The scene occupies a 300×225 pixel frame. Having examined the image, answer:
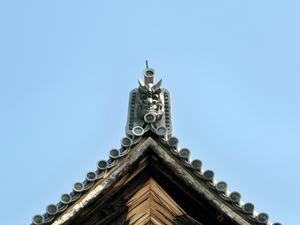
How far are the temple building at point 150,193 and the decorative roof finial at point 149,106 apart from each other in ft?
0.57

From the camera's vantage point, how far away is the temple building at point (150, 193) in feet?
53.5

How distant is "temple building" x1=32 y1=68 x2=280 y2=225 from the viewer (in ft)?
53.5

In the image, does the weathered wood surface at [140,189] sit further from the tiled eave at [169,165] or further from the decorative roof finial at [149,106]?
the decorative roof finial at [149,106]

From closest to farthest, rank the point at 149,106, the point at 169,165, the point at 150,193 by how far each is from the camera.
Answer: the point at 169,165
the point at 150,193
the point at 149,106

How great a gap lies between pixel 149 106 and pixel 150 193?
1.75 meters

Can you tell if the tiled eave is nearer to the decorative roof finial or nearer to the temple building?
the temple building

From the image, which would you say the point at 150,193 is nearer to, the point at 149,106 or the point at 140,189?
the point at 140,189

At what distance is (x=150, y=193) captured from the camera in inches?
671

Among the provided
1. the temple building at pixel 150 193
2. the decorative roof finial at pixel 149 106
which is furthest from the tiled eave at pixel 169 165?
the decorative roof finial at pixel 149 106

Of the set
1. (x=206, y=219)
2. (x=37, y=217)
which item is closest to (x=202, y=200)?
(x=206, y=219)

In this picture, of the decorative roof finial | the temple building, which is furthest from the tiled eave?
the decorative roof finial

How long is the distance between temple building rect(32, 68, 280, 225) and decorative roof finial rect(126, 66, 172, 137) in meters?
0.17

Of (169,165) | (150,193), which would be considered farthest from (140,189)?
(169,165)

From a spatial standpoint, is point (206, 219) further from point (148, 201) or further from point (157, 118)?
point (157, 118)
